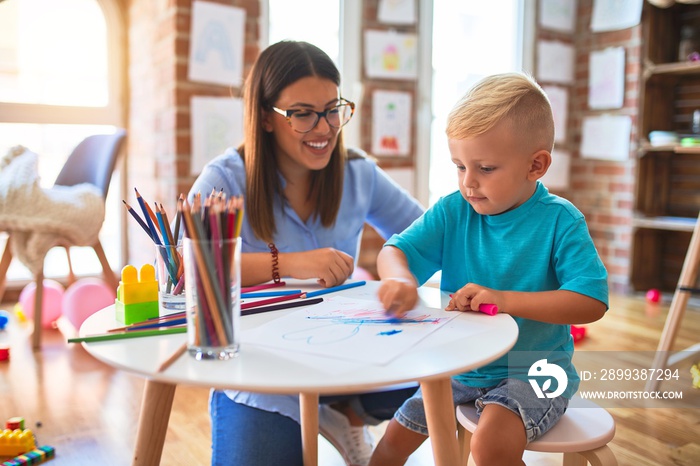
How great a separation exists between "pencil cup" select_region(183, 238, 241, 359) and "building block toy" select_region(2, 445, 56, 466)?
1.05 meters

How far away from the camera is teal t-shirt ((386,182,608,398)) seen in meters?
1.02

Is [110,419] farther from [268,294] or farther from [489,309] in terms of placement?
[489,309]

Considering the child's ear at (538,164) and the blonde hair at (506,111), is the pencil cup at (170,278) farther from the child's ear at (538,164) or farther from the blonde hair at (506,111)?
the child's ear at (538,164)

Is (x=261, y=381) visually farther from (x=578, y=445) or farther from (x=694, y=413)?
(x=694, y=413)

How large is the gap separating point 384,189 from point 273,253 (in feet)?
1.55

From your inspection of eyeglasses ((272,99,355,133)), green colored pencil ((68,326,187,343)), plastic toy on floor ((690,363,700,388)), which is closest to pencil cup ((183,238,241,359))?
green colored pencil ((68,326,187,343))

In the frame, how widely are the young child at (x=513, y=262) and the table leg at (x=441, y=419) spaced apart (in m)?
0.10

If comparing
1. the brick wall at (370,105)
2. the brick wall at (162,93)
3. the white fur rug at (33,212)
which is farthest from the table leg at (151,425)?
the brick wall at (370,105)

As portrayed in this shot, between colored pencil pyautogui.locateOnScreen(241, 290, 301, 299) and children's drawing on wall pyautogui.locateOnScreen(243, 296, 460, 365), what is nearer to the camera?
children's drawing on wall pyautogui.locateOnScreen(243, 296, 460, 365)

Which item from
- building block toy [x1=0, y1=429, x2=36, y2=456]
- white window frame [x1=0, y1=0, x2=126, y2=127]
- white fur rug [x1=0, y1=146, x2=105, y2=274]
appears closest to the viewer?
building block toy [x1=0, y1=429, x2=36, y2=456]

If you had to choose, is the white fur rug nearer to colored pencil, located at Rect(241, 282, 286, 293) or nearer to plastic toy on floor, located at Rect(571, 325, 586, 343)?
colored pencil, located at Rect(241, 282, 286, 293)

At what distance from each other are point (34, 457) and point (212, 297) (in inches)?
44.7

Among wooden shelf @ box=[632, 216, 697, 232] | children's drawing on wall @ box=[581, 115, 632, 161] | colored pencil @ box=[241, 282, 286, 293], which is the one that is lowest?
wooden shelf @ box=[632, 216, 697, 232]

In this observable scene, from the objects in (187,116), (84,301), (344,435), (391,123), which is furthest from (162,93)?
(344,435)
